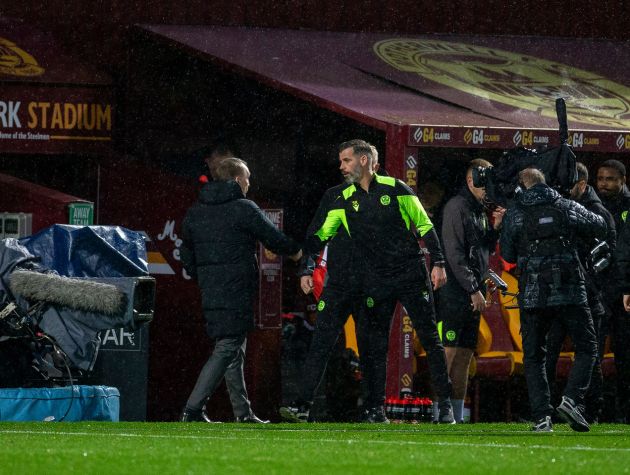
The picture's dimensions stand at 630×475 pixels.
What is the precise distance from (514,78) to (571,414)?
20.4 feet

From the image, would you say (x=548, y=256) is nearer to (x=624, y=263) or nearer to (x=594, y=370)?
(x=624, y=263)

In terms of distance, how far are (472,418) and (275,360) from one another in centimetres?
166

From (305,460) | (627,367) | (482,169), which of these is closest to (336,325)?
(482,169)

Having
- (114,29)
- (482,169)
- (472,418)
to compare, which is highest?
(114,29)

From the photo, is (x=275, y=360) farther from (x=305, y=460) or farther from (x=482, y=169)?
(x=305, y=460)

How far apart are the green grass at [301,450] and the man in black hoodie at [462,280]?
1.42 metres

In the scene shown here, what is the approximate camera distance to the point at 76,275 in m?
13.5

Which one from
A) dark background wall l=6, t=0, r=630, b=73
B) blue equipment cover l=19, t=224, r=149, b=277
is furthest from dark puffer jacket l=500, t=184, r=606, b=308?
dark background wall l=6, t=0, r=630, b=73

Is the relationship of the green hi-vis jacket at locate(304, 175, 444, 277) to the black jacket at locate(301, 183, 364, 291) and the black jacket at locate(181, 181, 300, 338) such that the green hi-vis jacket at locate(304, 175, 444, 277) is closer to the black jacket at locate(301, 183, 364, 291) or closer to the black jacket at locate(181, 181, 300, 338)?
the black jacket at locate(301, 183, 364, 291)

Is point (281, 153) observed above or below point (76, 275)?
above

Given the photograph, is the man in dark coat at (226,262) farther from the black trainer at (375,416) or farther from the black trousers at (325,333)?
the black trainer at (375,416)

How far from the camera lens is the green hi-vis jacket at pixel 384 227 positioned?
12.9m

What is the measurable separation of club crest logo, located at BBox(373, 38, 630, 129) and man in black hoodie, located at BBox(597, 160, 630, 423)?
1.49 meters

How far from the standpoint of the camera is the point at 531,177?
12062 mm
